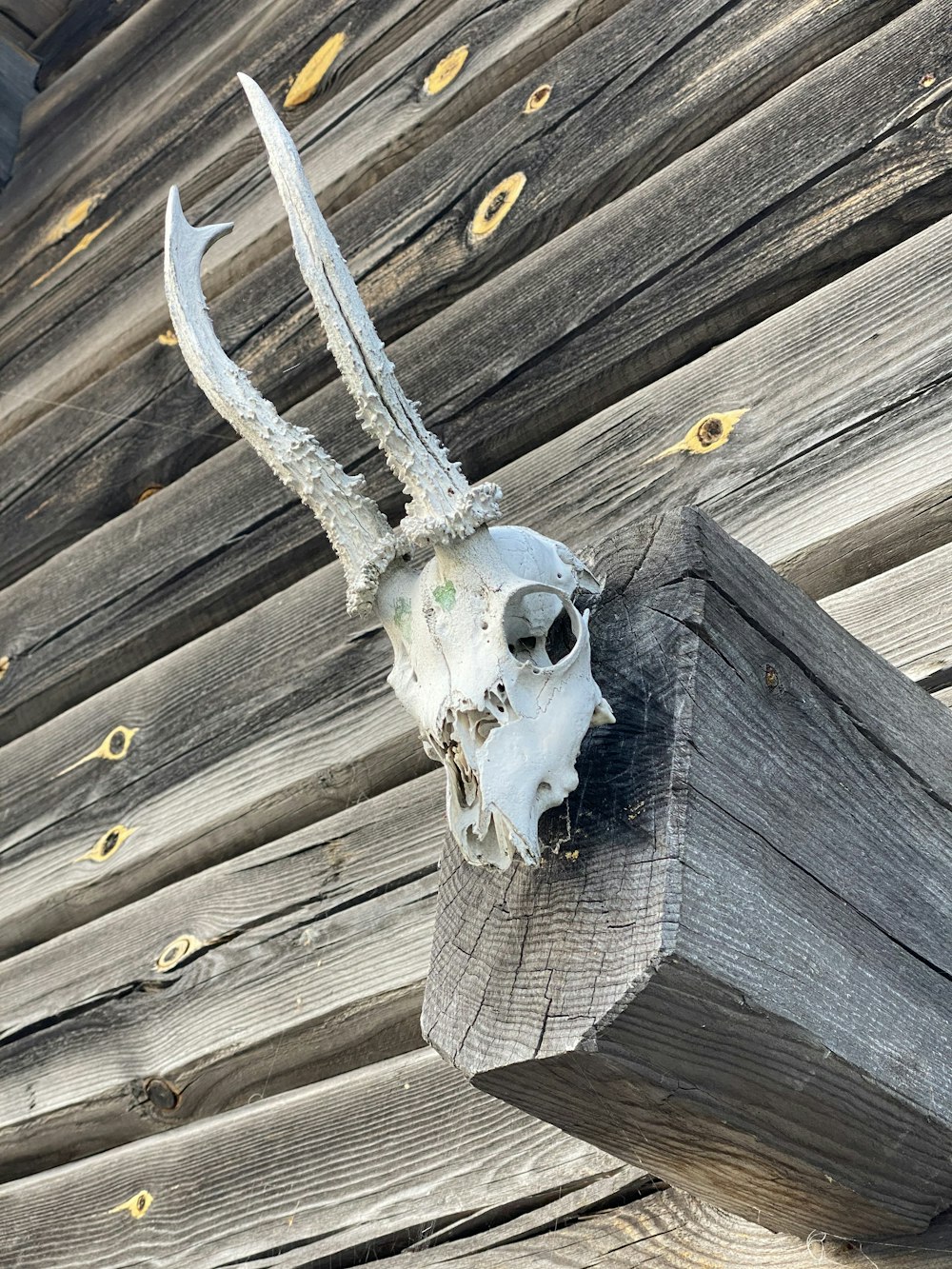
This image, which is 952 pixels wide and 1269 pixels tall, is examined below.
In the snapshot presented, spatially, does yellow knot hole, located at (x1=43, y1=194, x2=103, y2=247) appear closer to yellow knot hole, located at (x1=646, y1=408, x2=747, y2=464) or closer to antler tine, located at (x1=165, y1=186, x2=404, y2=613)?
yellow knot hole, located at (x1=646, y1=408, x2=747, y2=464)

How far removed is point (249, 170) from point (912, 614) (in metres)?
2.34

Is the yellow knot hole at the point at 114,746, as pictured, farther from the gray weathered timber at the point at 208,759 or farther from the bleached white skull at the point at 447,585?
the bleached white skull at the point at 447,585

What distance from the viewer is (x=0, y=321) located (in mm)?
3826

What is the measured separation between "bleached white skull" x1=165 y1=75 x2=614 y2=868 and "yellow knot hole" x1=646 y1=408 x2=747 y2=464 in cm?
89

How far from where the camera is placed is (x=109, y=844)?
270 centimetres

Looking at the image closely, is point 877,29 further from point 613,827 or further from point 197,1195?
point 197,1195

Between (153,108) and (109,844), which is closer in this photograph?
(109,844)

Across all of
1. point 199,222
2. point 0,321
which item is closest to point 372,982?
point 199,222

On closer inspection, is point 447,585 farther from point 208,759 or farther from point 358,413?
point 208,759

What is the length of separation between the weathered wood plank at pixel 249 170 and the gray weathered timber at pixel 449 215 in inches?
2.2

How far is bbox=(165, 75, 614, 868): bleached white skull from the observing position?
102 cm

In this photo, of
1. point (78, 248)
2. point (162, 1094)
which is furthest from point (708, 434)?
point (78, 248)

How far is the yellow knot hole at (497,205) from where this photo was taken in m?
2.52

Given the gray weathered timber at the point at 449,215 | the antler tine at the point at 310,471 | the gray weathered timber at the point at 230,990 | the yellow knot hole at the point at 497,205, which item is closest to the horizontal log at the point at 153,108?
the gray weathered timber at the point at 449,215
